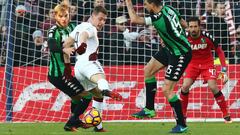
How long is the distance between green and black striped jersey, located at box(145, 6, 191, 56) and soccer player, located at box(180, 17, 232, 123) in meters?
2.92

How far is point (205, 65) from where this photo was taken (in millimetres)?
14016

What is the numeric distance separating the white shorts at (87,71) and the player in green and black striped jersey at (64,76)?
0.44 ft

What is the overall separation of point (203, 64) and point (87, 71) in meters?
4.20

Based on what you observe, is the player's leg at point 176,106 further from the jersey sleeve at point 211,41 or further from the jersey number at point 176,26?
the jersey sleeve at point 211,41

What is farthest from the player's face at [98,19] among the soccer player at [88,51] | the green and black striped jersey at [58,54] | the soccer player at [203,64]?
the soccer player at [203,64]

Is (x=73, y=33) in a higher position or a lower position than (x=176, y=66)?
higher

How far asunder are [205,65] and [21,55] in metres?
4.28

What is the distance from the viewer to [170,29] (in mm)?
10461

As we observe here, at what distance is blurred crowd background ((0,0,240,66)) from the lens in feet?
51.3

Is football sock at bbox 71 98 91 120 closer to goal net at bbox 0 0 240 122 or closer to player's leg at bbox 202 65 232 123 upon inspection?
player's leg at bbox 202 65 232 123

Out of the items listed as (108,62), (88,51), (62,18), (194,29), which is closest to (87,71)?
(88,51)

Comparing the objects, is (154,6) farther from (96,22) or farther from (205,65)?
(205,65)

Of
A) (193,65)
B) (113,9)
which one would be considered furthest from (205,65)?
(113,9)

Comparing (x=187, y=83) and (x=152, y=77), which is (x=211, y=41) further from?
(x=152, y=77)
